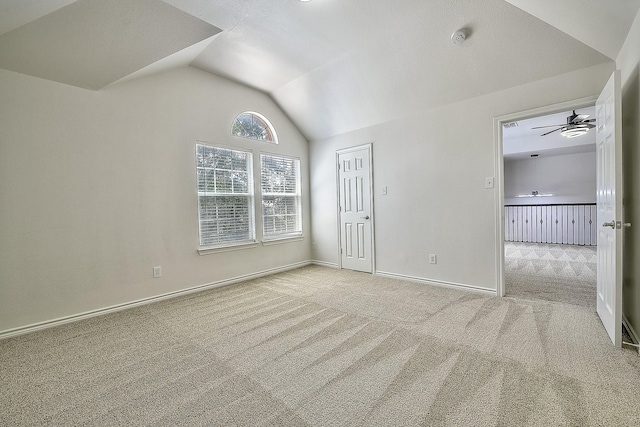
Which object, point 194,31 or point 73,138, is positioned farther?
point 73,138

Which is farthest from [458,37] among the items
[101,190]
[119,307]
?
[119,307]

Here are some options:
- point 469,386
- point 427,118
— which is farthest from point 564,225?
point 469,386

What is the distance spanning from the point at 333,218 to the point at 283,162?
4.50 ft

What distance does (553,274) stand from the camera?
432 cm

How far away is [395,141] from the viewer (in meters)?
4.23

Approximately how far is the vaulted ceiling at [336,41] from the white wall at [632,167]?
17 centimetres

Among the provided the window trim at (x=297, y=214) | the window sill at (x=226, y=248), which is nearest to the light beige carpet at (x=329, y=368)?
the window sill at (x=226, y=248)

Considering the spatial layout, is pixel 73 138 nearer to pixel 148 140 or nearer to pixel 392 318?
pixel 148 140

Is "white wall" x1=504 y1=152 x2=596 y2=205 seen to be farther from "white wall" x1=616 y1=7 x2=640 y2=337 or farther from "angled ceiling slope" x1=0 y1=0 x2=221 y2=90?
"angled ceiling slope" x1=0 y1=0 x2=221 y2=90

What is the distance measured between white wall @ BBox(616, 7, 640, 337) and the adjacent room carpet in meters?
0.79

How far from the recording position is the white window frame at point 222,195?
3.89 meters

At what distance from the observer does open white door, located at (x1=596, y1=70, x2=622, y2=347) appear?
2055mm

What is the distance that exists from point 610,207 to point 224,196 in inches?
167

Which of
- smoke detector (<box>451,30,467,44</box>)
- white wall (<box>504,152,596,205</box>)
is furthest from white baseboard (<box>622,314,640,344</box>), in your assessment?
white wall (<box>504,152,596,205</box>)
